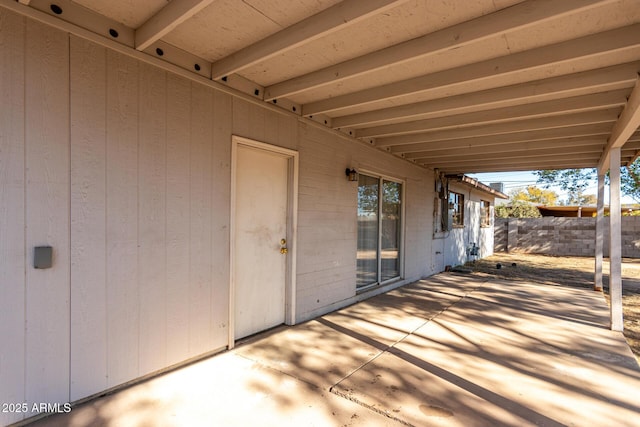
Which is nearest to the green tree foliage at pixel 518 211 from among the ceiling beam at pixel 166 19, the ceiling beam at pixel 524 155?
the ceiling beam at pixel 524 155

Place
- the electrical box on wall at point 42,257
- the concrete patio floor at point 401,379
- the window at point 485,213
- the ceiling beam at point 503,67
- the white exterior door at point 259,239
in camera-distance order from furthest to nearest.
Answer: the window at point 485,213
the white exterior door at point 259,239
the ceiling beam at point 503,67
the concrete patio floor at point 401,379
the electrical box on wall at point 42,257

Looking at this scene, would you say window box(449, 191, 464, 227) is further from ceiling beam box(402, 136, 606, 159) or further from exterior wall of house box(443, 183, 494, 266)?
ceiling beam box(402, 136, 606, 159)

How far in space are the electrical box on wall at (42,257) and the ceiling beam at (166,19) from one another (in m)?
1.46

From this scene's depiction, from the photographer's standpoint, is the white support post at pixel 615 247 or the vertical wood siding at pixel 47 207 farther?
the white support post at pixel 615 247

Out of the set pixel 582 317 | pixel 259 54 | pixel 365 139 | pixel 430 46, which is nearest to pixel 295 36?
pixel 259 54

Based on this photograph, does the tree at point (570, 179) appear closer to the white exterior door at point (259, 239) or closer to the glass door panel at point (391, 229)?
the glass door panel at point (391, 229)

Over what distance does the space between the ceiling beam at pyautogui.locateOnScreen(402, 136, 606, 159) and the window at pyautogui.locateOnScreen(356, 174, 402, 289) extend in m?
0.84

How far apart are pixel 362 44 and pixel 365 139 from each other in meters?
2.57

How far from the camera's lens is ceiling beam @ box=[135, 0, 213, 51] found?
74.6 inches

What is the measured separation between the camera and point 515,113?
12.0 ft

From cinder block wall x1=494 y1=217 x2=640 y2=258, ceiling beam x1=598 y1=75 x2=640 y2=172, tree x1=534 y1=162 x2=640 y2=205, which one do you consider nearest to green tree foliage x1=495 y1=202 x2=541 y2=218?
tree x1=534 y1=162 x2=640 y2=205

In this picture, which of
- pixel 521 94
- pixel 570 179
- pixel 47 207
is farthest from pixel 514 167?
pixel 570 179

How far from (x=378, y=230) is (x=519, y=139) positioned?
2.39m

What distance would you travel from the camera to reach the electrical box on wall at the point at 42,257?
1.95 metres
